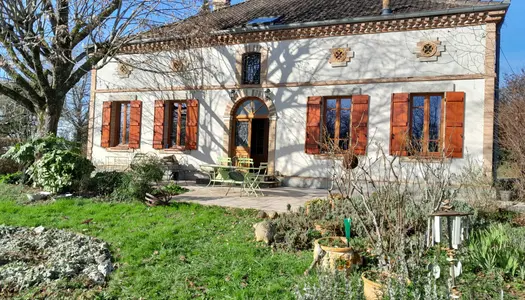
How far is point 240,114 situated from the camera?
12930 millimetres

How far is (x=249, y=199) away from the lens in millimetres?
8531

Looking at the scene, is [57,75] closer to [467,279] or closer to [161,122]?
[161,122]

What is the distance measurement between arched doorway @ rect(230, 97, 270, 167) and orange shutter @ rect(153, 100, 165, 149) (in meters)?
2.70

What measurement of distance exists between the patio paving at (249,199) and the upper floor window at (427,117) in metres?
3.30

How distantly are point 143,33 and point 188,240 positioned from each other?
7.37 m

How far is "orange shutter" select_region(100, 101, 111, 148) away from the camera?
A: 14609 mm

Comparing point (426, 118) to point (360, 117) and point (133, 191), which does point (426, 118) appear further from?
point (133, 191)

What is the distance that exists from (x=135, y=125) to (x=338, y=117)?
296 inches

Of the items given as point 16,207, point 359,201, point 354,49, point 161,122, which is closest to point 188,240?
point 359,201

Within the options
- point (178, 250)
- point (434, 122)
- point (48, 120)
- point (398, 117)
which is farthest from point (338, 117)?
point (48, 120)

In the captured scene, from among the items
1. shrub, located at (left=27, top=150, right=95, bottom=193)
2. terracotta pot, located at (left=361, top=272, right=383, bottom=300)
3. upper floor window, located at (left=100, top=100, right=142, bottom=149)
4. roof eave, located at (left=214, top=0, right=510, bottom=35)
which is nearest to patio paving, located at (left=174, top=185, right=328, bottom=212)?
shrub, located at (left=27, top=150, right=95, bottom=193)

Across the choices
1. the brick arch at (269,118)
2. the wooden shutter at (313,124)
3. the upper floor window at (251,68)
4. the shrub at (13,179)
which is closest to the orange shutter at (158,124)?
the brick arch at (269,118)

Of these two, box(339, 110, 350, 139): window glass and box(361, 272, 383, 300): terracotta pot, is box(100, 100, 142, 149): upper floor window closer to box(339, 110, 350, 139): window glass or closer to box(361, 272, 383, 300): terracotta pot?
box(339, 110, 350, 139): window glass

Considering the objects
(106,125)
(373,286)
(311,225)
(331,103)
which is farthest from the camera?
(106,125)
